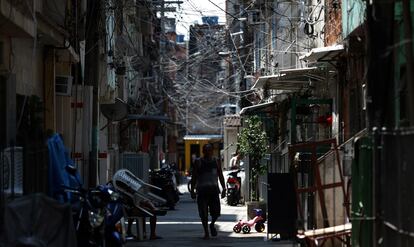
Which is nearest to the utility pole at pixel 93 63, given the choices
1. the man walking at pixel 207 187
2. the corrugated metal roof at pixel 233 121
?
the man walking at pixel 207 187

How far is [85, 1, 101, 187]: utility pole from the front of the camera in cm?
1680

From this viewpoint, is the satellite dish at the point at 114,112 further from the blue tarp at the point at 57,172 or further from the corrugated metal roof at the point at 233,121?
the corrugated metal roof at the point at 233,121

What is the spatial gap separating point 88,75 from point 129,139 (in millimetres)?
21802

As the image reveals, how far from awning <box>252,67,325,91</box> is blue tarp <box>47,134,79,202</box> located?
7102 millimetres

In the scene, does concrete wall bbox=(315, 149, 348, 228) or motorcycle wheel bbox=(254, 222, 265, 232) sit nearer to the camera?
concrete wall bbox=(315, 149, 348, 228)

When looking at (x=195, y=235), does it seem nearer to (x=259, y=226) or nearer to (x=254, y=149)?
(x=259, y=226)

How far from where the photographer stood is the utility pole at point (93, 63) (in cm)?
1680

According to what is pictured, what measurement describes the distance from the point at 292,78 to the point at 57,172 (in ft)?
29.0

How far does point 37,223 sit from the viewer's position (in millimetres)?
9211

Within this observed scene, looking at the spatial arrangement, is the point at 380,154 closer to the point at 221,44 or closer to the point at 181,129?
the point at 221,44

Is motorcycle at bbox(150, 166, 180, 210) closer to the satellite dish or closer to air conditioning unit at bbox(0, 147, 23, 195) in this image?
the satellite dish

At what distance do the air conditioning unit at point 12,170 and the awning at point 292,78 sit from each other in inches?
345

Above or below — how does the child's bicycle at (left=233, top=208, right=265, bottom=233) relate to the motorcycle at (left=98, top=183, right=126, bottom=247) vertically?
below

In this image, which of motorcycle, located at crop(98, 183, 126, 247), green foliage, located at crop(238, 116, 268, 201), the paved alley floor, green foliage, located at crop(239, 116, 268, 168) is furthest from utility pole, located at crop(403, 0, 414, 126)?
green foliage, located at crop(239, 116, 268, 168)
